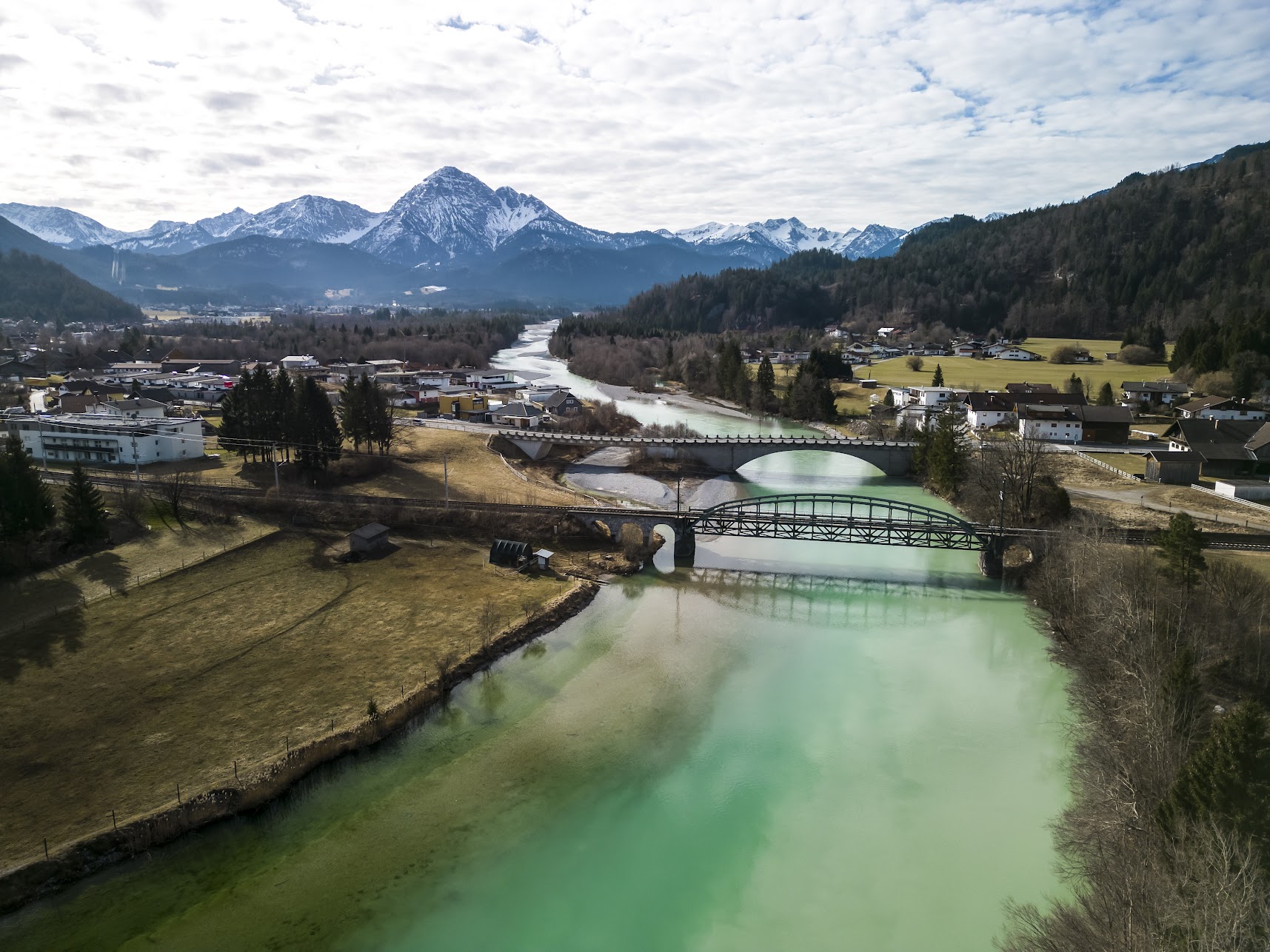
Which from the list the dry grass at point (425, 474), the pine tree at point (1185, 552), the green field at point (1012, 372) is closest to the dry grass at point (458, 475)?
the dry grass at point (425, 474)

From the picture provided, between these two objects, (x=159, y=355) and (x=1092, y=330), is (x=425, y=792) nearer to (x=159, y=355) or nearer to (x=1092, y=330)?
(x=159, y=355)

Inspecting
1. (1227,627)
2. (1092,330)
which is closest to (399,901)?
(1227,627)

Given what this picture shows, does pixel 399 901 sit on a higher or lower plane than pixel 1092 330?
lower

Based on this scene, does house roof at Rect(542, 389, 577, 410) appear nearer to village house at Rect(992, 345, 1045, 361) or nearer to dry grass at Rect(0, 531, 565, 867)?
dry grass at Rect(0, 531, 565, 867)

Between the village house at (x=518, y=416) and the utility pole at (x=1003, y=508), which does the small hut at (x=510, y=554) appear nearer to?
the utility pole at (x=1003, y=508)

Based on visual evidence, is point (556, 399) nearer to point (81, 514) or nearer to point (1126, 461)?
point (81, 514)

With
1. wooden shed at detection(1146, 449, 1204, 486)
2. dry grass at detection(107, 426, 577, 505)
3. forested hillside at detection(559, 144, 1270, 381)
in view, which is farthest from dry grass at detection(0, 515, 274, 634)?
forested hillside at detection(559, 144, 1270, 381)

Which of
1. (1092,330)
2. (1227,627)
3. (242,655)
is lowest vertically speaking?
(242,655)
